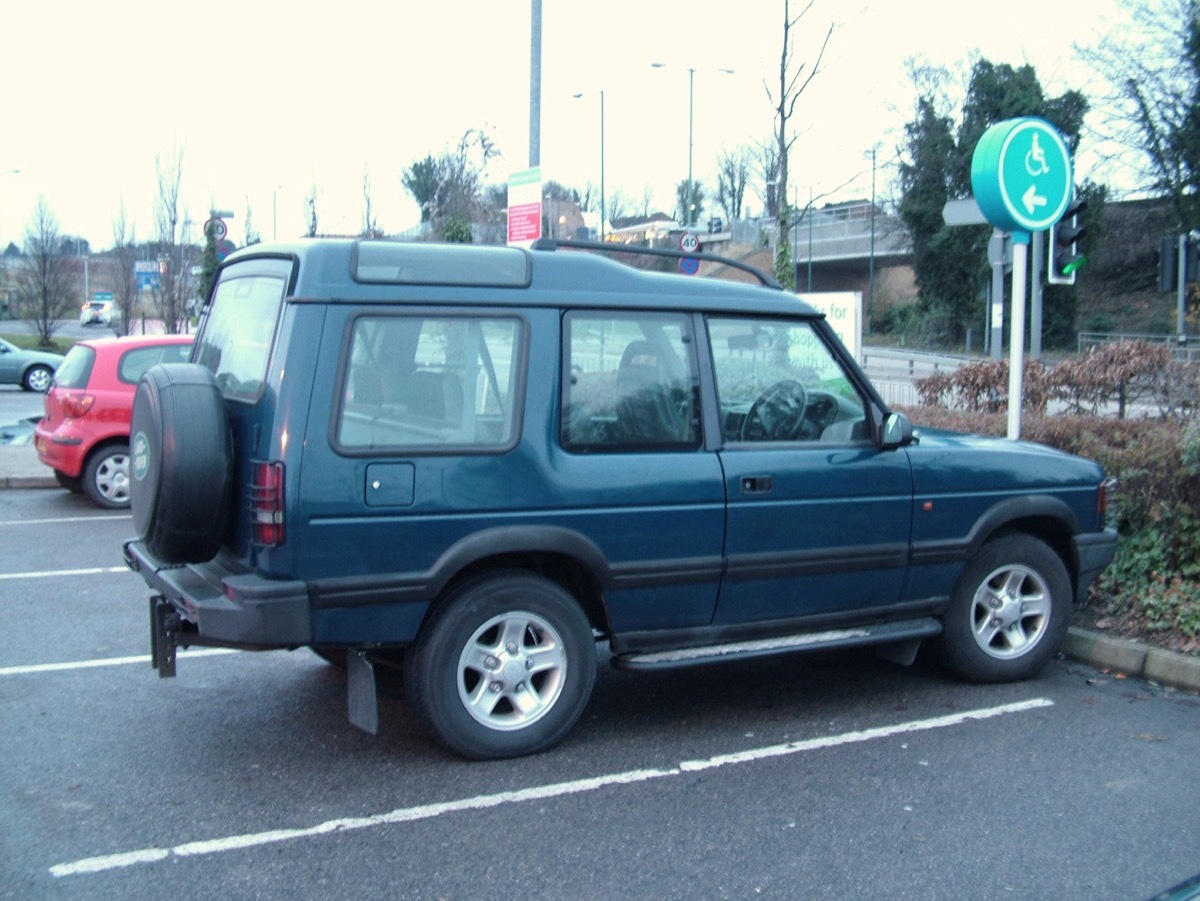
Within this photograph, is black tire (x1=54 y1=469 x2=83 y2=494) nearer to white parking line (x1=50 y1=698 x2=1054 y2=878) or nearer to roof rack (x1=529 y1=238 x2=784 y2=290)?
roof rack (x1=529 y1=238 x2=784 y2=290)

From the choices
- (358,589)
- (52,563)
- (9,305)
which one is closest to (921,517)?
(358,589)

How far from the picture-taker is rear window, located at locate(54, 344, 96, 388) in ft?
37.5

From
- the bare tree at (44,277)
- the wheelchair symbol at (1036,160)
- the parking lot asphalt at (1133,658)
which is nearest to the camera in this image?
the parking lot asphalt at (1133,658)

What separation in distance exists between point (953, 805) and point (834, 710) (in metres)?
1.22

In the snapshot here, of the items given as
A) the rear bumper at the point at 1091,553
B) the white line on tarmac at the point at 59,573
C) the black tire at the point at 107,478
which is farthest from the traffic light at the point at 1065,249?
the black tire at the point at 107,478

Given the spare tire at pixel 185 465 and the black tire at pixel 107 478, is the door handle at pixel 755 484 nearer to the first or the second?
the spare tire at pixel 185 465

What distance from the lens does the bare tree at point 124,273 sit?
3297 centimetres

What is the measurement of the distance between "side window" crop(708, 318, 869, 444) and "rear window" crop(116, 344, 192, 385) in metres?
7.66

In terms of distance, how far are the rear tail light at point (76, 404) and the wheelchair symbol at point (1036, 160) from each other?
8.61 meters

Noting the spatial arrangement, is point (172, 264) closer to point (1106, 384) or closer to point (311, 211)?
point (311, 211)

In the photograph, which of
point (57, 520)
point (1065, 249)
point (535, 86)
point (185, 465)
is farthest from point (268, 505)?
point (535, 86)

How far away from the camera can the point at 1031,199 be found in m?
7.45

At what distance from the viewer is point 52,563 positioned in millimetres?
8836

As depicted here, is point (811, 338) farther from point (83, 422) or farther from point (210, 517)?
point (83, 422)
